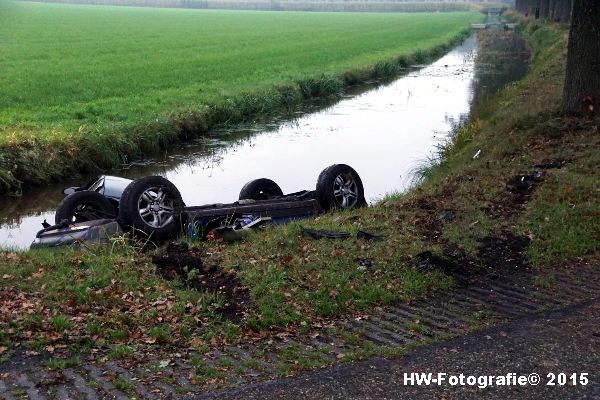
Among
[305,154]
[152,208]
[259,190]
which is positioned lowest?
[305,154]

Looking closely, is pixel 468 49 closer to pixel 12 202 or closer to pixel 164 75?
pixel 164 75

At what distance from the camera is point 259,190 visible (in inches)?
476

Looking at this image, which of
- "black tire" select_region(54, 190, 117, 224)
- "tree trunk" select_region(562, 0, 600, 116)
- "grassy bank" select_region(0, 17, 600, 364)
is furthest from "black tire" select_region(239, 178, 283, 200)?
"tree trunk" select_region(562, 0, 600, 116)

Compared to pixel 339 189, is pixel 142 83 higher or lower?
higher

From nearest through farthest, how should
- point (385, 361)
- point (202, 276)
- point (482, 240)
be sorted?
point (385, 361) → point (202, 276) → point (482, 240)

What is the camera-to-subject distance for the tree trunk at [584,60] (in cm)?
1383

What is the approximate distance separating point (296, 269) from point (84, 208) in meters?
4.15

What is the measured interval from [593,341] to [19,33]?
5467cm

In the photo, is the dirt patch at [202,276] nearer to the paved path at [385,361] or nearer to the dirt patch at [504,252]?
the paved path at [385,361]

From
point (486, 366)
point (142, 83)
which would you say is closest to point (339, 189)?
point (486, 366)

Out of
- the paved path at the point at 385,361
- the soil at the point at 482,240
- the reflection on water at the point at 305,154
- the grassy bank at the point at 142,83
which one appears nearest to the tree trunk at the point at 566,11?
the grassy bank at the point at 142,83

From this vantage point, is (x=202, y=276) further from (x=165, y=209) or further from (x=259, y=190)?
(x=259, y=190)

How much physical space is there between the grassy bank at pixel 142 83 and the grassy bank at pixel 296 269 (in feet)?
27.0

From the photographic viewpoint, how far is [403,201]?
10.6 metres
